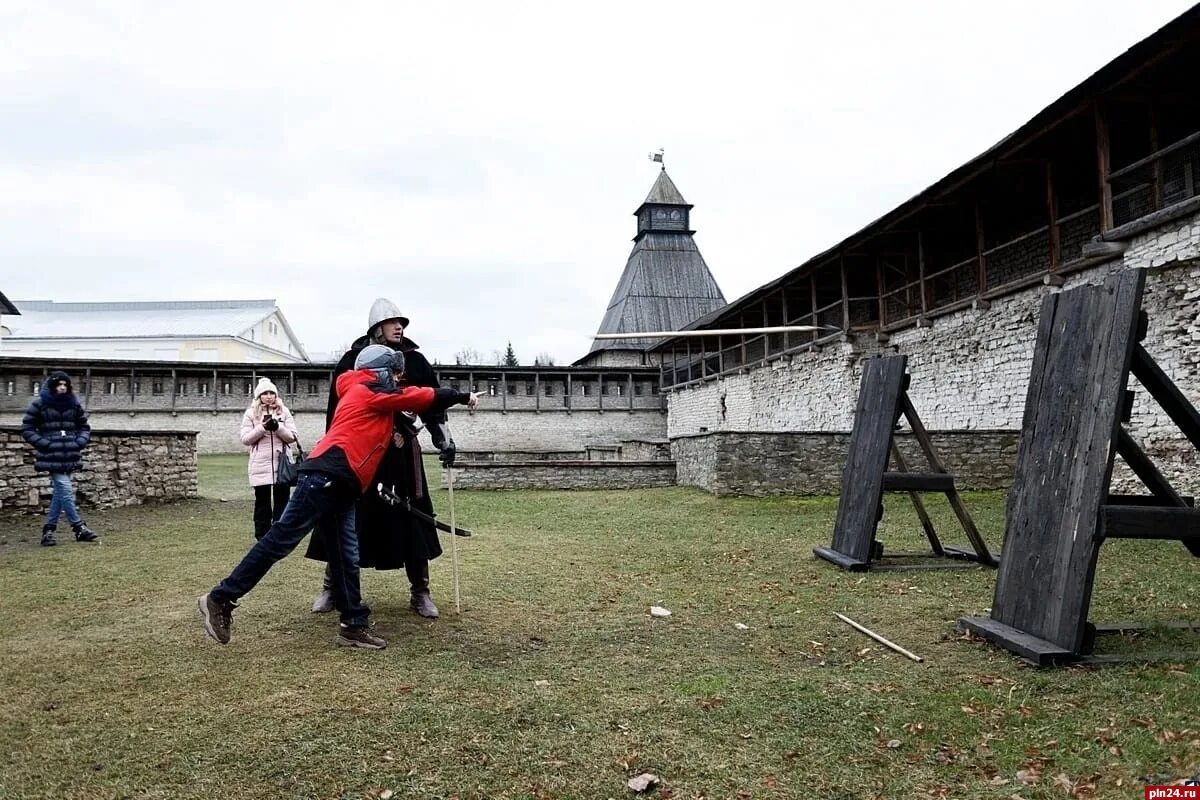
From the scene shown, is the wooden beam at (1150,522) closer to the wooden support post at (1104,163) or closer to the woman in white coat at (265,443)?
the woman in white coat at (265,443)

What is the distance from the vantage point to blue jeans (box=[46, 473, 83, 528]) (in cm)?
759

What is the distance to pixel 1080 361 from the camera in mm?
3689

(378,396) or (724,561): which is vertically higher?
(378,396)

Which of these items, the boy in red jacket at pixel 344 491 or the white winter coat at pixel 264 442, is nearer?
the boy in red jacket at pixel 344 491

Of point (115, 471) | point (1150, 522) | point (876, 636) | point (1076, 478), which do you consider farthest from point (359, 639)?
point (115, 471)

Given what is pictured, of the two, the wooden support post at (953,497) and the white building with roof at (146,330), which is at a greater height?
the white building with roof at (146,330)

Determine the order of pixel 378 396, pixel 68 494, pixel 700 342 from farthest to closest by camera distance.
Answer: pixel 700 342
pixel 68 494
pixel 378 396

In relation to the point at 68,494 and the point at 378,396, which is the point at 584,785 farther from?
the point at 68,494

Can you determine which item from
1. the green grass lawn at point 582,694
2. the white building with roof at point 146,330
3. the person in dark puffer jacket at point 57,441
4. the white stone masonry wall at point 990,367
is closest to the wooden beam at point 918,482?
the green grass lawn at point 582,694

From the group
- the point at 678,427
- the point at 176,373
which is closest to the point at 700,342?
the point at 678,427

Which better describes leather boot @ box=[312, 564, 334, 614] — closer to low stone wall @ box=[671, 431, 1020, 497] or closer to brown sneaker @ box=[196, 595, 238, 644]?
brown sneaker @ box=[196, 595, 238, 644]

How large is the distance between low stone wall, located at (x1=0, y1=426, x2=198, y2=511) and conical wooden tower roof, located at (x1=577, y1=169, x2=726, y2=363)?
3040 cm

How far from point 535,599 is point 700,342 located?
1152 inches

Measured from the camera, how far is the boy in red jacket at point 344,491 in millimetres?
3668
